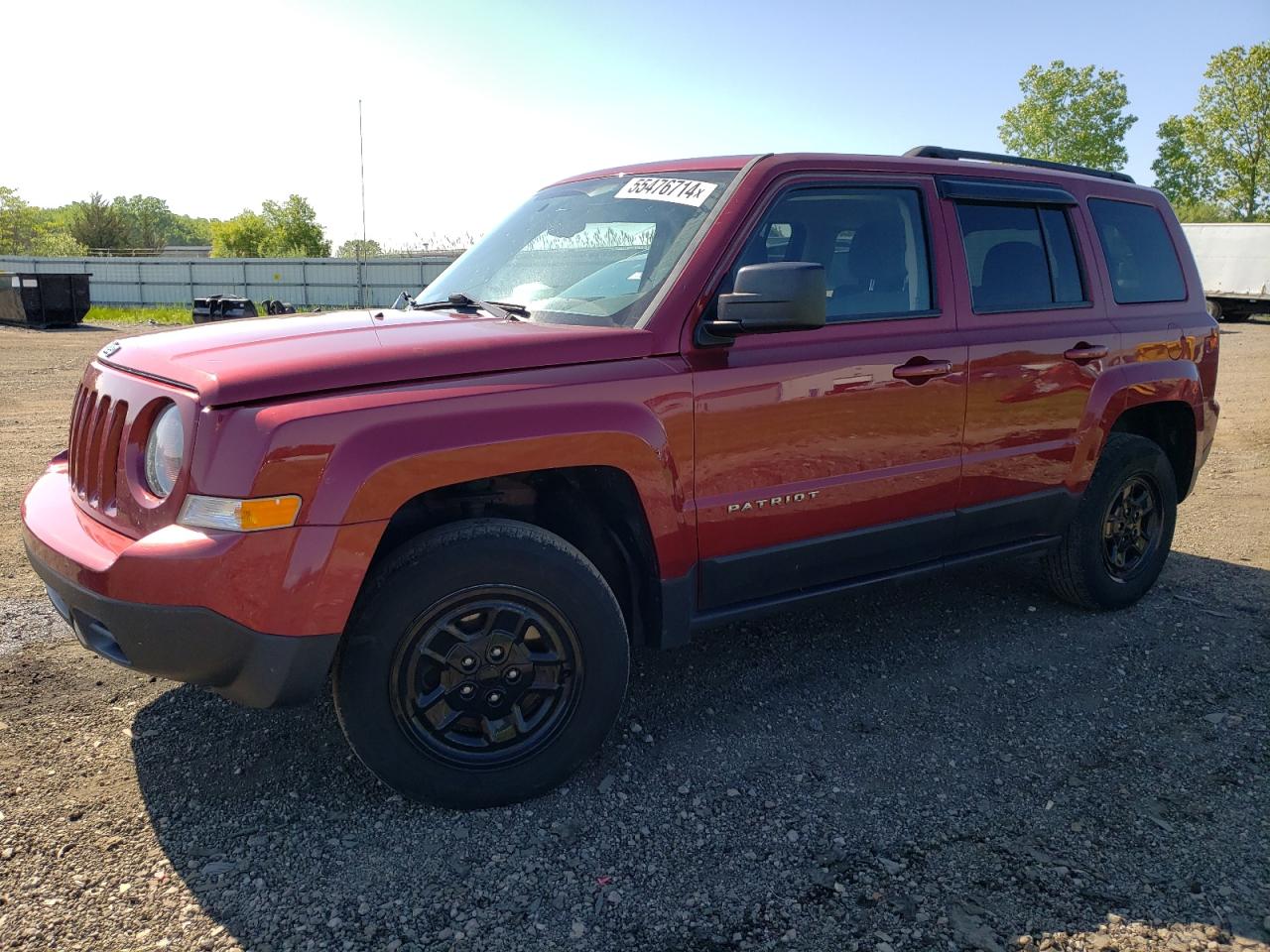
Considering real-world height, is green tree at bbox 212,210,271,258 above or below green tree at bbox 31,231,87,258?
above

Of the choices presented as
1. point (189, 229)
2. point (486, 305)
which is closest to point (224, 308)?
point (486, 305)

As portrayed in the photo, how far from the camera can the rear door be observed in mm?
3752

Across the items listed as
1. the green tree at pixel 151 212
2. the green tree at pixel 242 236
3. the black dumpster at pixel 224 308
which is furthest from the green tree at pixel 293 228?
the black dumpster at pixel 224 308

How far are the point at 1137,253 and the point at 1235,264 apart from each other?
28211mm

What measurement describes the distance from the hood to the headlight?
0.38ft

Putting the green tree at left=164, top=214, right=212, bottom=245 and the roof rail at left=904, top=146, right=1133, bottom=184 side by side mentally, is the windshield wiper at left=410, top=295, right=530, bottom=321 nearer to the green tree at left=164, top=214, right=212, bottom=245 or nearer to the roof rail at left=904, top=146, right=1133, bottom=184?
the roof rail at left=904, top=146, right=1133, bottom=184

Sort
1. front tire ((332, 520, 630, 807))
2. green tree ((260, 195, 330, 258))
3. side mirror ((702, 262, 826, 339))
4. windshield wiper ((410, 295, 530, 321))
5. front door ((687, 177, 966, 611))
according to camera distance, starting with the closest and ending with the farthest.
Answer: front tire ((332, 520, 630, 807)) < side mirror ((702, 262, 826, 339)) < front door ((687, 177, 966, 611)) < windshield wiper ((410, 295, 530, 321)) < green tree ((260, 195, 330, 258))

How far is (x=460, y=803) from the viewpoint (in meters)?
2.79

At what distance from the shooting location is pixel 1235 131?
159 feet

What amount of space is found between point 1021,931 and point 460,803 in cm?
158

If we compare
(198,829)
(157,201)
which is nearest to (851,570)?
(198,829)

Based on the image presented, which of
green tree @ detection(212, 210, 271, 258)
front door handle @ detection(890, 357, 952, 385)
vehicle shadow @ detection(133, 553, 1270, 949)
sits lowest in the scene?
vehicle shadow @ detection(133, 553, 1270, 949)

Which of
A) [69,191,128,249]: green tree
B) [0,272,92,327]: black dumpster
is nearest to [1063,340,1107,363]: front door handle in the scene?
[0,272,92,327]: black dumpster

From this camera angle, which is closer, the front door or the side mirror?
the side mirror
